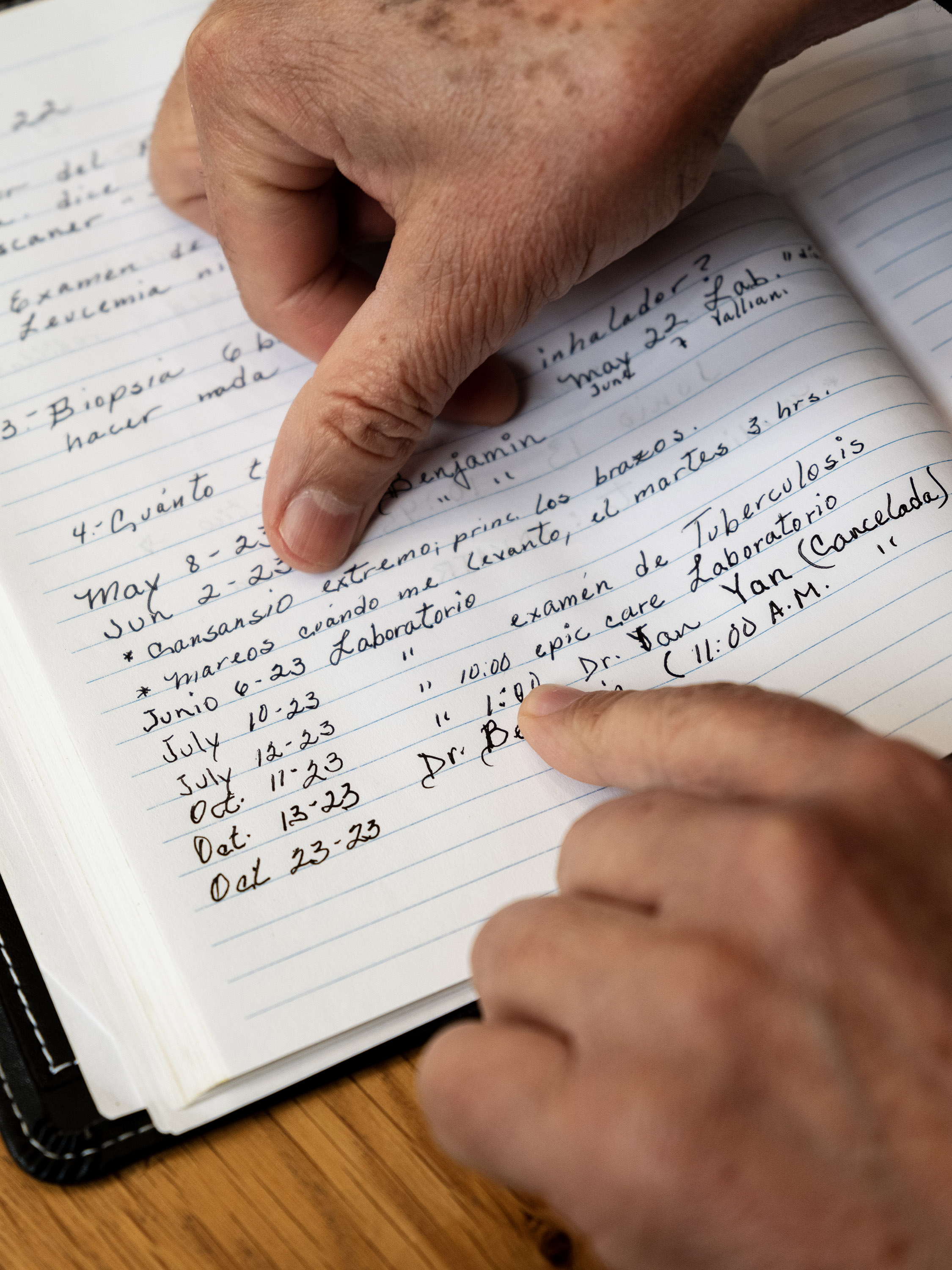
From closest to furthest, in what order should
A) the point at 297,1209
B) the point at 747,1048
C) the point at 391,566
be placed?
the point at 747,1048
the point at 297,1209
the point at 391,566

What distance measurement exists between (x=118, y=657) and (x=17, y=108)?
1.42ft

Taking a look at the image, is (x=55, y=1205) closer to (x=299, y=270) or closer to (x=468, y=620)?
(x=468, y=620)

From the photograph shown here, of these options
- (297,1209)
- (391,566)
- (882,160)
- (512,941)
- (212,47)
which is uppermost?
(212,47)

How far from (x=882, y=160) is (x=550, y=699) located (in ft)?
1.44

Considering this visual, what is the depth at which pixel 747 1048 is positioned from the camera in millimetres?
318

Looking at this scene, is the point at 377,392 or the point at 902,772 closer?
the point at 902,772

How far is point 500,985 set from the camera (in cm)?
36

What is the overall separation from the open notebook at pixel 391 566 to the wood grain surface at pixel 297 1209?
0.09ft

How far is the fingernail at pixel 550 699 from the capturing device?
48cm

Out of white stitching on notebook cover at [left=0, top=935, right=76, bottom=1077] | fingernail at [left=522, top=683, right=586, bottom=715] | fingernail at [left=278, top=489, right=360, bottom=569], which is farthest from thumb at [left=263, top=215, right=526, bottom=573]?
white stitching on notebook cover at [left=0, top=935, right=76, bottom=1077]

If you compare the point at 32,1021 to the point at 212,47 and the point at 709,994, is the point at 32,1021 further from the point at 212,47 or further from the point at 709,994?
the point at 212,47

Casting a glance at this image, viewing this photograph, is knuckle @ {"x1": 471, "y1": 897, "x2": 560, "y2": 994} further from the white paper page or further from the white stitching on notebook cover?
the white paper page

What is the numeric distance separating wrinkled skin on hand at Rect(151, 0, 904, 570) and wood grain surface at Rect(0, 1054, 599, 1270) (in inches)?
11.3

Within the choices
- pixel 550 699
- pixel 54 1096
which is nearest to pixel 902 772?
pixel 550 699
